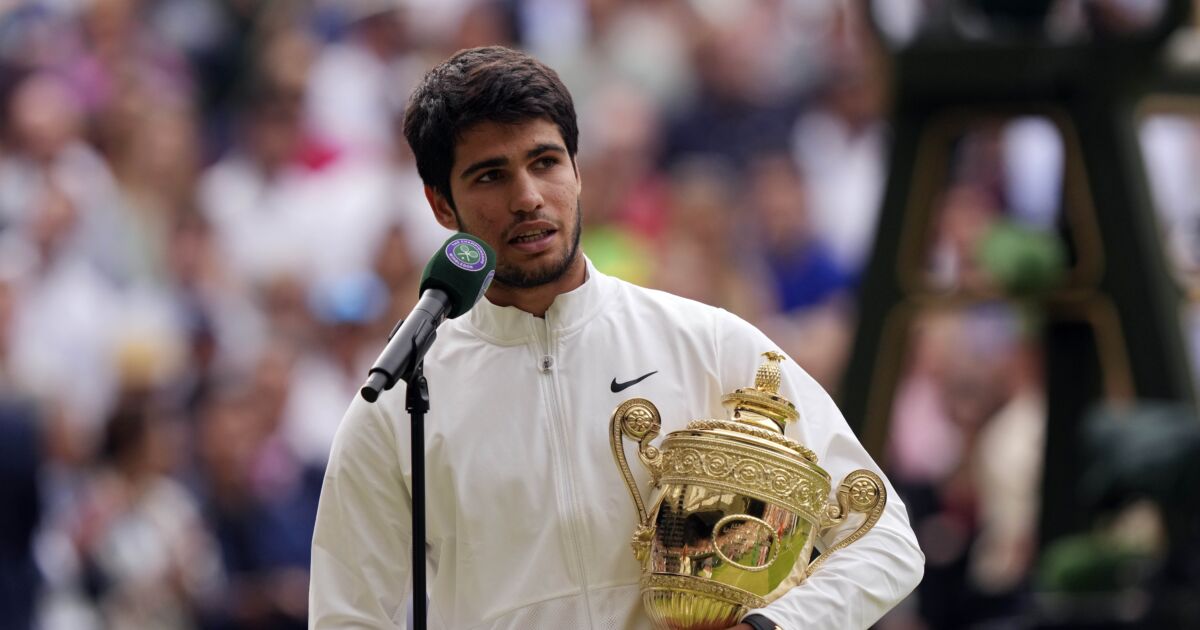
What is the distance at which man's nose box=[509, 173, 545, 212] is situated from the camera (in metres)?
3.25

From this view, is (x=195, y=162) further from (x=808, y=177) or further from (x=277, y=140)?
(x=808, y=177)

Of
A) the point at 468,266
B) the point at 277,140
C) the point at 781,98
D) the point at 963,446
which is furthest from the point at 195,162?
the point at 468,266

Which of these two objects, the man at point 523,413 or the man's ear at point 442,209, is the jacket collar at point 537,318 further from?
the man's ear at point 442,209

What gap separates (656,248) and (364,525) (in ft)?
20.0

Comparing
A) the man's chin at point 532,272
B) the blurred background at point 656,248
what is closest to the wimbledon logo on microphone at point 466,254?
the man's chin at point 532,272

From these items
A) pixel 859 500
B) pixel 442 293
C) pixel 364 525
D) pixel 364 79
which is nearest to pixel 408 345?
pixel 442 293

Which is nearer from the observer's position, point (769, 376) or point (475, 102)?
Answer: point (769, 376)

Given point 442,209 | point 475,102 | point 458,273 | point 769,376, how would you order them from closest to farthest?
1. point 458,273
2. point 769,376
3. point 475,102
4. point 442,209

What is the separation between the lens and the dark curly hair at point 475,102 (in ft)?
10.8

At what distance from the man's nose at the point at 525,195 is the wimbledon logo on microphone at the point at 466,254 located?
0.80 ft

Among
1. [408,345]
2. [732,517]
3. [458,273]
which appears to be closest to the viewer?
[408,345]

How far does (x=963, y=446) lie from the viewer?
27.9 feet

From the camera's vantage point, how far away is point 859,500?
314cm

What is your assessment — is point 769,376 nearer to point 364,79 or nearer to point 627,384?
point 627,384
